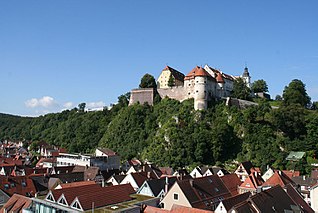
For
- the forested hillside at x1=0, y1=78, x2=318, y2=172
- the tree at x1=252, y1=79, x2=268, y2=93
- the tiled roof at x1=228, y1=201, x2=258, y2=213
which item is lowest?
the tiled roof at x1=228, y1=201, x2=258, y2=213

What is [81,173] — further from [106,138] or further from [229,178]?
[106,138]

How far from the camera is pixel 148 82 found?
98500 mm

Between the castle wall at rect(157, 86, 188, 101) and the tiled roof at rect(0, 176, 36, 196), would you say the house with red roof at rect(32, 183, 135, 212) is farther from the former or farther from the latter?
the castle wall at rect(157, 86, 188, 101)

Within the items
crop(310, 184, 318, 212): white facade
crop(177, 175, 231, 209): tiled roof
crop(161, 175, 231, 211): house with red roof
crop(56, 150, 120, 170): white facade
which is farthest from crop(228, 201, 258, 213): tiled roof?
crop(56, 150, 120, 170): white facade

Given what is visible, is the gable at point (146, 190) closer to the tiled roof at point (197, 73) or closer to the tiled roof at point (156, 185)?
the tiled roof at point (156, 185)

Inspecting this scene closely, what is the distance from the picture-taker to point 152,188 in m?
35.5

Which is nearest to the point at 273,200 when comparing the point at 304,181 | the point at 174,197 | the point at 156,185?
the point at 174,197

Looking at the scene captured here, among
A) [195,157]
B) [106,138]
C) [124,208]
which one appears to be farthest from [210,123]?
[124,208]

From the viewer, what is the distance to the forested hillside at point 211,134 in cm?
6228

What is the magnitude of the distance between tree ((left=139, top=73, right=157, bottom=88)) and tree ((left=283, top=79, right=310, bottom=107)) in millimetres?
38840

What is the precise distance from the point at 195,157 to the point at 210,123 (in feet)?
33.4

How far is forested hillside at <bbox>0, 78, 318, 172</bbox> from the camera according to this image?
6228 cm

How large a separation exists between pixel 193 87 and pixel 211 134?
1758 cm

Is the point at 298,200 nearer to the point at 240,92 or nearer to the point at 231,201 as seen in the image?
the point at 231,201
